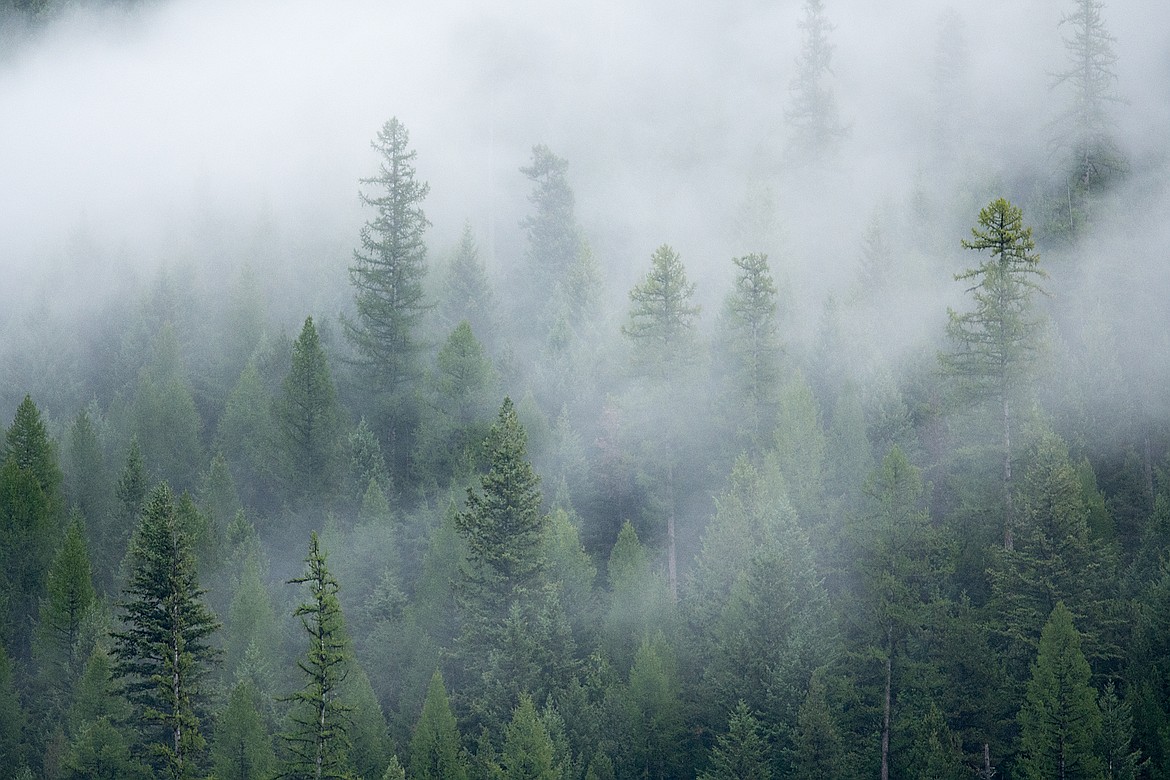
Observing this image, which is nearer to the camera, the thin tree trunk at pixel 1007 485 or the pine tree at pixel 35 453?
the thin tree trunk at pixel 1007 485

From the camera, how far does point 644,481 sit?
5606 centimetres

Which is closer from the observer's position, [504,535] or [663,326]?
[504,535]

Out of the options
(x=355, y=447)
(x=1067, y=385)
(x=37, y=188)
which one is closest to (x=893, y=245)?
(x=1067, y=385)

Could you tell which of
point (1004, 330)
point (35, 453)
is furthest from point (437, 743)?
point (35, 453)

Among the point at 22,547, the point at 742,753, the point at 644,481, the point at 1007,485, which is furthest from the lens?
the point at 644,481

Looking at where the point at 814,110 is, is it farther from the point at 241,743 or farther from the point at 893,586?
the point at 241,743

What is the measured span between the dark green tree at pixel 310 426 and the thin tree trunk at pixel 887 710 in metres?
31.0

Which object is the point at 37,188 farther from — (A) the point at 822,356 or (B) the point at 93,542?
(A) the point at 822,356

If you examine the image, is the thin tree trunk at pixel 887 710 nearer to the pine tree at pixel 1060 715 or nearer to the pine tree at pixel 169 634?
the pine tree at pixel 1060 715

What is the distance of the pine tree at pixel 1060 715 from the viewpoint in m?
36.7

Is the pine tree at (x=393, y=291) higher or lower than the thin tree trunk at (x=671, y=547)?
higher

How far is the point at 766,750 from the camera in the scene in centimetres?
4034

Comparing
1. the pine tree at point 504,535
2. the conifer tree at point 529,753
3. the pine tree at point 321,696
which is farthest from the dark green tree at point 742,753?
the pine tree at point 321,696

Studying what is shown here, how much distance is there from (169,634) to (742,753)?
64.9 ft
